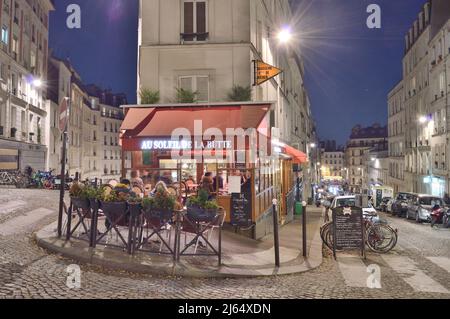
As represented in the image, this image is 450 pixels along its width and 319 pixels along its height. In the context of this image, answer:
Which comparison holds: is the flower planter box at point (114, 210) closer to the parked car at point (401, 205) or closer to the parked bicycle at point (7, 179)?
the parked bicycle at point (7, 179)

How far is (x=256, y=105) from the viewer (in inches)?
575

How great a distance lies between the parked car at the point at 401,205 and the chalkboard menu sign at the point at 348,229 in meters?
17.9

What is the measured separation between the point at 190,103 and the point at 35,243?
7.60 meters

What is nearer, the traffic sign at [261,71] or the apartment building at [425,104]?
the traffic sign at [261,71]

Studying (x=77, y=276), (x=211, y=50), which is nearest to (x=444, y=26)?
(x=211, y=50)

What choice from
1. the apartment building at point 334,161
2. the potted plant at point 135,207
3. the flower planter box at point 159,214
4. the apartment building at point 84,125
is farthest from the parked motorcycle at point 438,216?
the apartment building at point 334,161

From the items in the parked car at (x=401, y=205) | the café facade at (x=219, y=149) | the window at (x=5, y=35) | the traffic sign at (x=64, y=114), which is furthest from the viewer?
the window at (x=5, y=35)

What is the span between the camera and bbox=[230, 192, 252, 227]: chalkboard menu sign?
1120cm

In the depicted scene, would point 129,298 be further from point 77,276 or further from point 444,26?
point 444,26

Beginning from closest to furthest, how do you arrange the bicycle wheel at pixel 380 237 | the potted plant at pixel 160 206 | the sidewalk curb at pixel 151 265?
1. the sidewalk curb at pixel 151 265
2. the potted plant at pixel 160 206
3. the bicycle wheel at pixel 380 237

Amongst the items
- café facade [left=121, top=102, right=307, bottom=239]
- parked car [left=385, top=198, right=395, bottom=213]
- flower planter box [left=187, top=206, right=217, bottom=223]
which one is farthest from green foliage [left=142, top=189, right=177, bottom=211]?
parked car [left=385, top=198, right=395, bottom=213]

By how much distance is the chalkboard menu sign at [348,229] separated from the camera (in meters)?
9.88

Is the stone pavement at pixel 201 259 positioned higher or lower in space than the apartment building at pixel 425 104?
lower

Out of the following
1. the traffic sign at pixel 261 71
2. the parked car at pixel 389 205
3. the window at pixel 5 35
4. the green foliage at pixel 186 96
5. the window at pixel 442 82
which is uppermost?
the window at pixel 5 35
